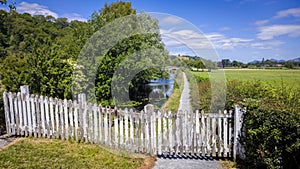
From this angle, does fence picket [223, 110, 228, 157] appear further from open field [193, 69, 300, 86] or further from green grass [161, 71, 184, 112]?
green grass [161, 71, 184, 112]

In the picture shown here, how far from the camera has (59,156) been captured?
510cm

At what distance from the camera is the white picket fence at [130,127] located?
512 centimetres

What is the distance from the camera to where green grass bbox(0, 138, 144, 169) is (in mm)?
4703

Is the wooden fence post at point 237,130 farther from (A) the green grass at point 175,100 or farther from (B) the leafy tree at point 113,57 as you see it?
(A) the green grass at point 175,100

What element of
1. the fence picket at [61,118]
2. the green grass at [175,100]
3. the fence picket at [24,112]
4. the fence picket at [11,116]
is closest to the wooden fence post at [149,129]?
the fence picket at [61,118]

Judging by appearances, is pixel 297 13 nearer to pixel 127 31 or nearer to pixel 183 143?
pixel 127 31

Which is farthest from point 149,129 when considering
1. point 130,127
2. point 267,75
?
point 267,75

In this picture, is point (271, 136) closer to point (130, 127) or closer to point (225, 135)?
point (225, 135)

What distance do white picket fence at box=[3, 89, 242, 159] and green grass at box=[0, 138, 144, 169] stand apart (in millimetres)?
340

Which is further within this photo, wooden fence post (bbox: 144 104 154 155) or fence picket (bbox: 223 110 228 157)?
wooden fence post (bbox: 144 104 154 155)

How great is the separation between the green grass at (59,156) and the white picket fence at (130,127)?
34cm

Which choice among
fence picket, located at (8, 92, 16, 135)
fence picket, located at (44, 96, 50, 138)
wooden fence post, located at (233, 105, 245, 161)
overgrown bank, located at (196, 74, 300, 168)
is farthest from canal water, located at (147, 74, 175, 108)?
overgrown bank, located at (196, 74, 300, 168)

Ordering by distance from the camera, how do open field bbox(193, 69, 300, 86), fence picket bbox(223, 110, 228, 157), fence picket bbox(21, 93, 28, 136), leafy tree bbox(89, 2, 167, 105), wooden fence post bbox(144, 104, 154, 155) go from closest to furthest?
fence picket bbox(223, 110, 228, 157), wooden fence post bbox(144, 104, 154, 155), fence picket bbox(21, 93, 28, 136), open field bbox(193, 69, 300, 86), leafy tree bbox(89, 2, 167, 105)

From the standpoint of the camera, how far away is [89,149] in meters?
5.55
